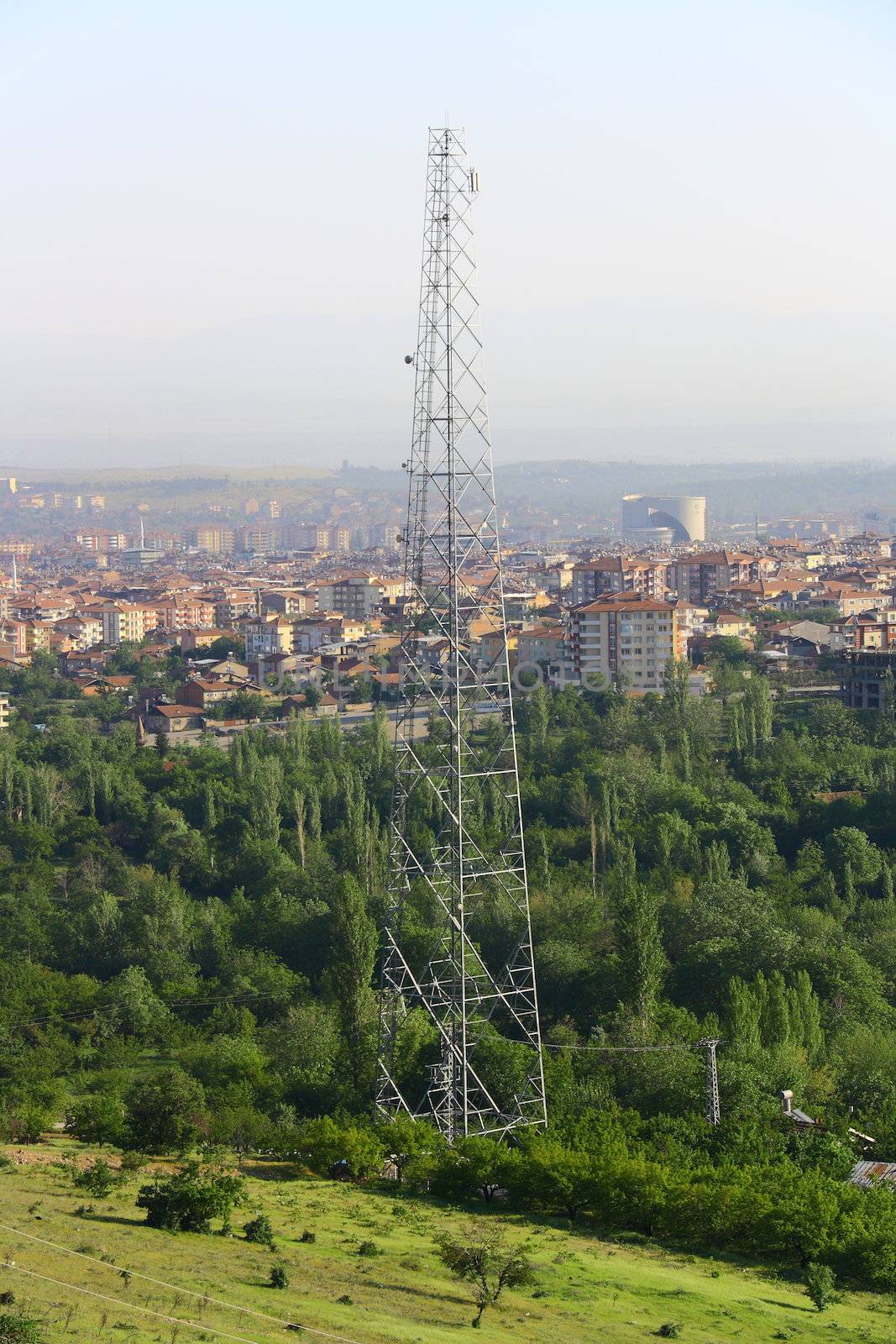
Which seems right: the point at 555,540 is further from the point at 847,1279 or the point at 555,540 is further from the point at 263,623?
the point at 847,1279

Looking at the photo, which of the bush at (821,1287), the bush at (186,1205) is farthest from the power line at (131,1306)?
the bush at (821,1287)

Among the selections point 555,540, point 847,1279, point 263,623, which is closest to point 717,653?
point 263,623

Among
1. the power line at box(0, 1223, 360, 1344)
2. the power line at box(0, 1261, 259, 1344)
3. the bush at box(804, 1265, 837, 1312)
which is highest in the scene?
the power line at box(0, 1261, 259, 1344)

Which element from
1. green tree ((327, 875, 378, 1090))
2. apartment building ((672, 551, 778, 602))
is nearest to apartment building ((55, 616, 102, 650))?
apartment building ((672, 551, 778, 602))

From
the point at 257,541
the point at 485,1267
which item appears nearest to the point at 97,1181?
the point at 485,1267

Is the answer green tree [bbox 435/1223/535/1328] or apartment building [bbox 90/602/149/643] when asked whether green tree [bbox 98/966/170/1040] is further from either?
apartment building [bbox 90/602/149/643]

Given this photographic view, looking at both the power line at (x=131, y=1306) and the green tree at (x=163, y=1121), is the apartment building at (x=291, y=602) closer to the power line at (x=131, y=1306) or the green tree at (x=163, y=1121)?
the green tree at (x=163, y=1121)
